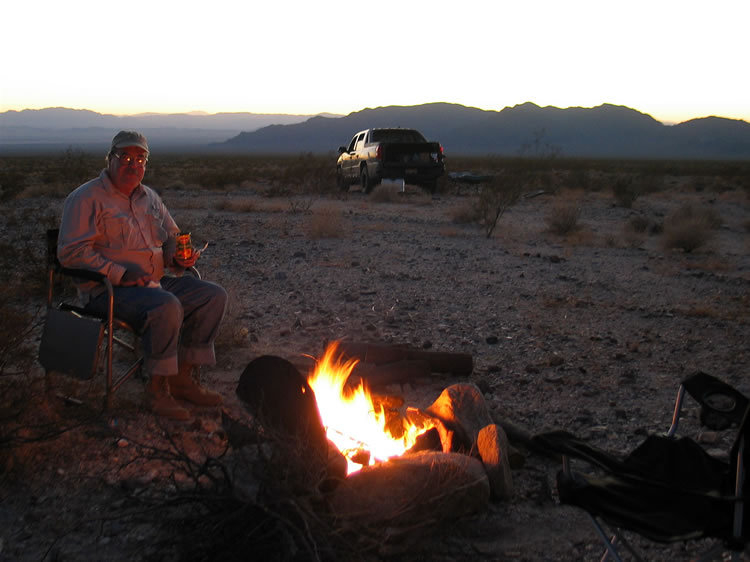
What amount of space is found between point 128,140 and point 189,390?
133 cm

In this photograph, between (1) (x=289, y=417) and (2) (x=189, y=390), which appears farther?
(2) (x=189, y=390)

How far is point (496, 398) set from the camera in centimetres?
409

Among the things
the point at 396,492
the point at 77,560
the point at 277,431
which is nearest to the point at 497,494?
the point at 396,492

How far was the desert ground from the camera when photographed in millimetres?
2598

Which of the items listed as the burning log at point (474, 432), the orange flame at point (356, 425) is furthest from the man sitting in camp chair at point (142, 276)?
the burning log at point (474, 432)

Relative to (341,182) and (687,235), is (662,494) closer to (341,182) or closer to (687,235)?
(687,235)

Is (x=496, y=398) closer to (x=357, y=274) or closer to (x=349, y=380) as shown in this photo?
(x=349, y=380)

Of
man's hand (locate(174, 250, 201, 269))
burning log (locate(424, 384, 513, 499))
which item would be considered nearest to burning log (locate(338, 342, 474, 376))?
burning log (locate(424, 384, 513, 499))

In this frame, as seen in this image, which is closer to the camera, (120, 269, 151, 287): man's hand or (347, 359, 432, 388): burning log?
(120, 269, 151, 287): man's hand

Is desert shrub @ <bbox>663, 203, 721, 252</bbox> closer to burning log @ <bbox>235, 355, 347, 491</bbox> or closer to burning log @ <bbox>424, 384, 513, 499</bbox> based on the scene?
burning log @ <bbox>424, 384, 513, 499</bbox>

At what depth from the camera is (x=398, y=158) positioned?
15.7 m

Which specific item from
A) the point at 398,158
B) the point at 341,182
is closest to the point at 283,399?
the point at 398,158

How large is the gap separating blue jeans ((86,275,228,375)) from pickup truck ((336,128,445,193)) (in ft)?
40.3

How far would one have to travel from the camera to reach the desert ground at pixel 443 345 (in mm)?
2598
